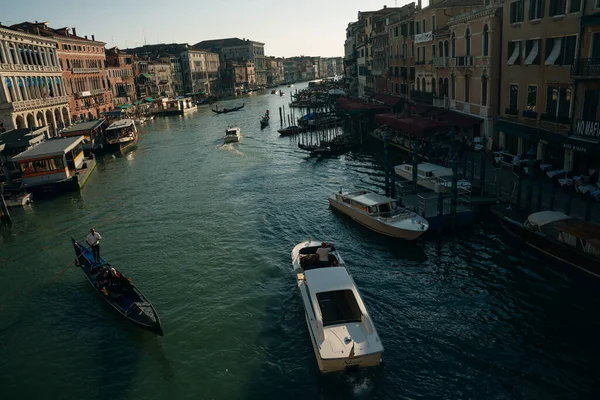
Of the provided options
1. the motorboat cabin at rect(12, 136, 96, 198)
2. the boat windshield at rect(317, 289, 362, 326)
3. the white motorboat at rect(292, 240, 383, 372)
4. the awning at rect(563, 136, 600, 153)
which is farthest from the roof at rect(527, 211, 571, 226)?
the motorboat cabin at rect(12, 136, 96, 198)

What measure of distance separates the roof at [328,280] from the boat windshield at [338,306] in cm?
23

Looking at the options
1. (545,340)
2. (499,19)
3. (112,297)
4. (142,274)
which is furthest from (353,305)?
(499,19)

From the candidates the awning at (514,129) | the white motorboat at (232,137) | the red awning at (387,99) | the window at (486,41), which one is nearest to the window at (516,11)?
the window at (486,41)

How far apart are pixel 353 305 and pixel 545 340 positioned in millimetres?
6620

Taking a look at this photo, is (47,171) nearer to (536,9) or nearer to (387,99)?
(536,9)

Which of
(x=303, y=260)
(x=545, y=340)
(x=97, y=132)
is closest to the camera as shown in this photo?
(x=545, y=340)

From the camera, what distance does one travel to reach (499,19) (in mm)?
31562

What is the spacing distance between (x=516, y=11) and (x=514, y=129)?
26.0 feet

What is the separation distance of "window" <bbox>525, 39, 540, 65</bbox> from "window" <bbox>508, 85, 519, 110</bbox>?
246cm

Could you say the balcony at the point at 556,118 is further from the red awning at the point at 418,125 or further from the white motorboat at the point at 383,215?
the white motorboat at the point at 383,215

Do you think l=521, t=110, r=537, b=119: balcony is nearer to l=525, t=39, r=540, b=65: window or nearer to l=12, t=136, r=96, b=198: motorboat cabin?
l=525, t=39, r=540, b=65: window

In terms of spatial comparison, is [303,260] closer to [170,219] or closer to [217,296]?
[217,296]

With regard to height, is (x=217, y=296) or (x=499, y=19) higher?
(x=499, y=19)

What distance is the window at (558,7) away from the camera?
24.8m
